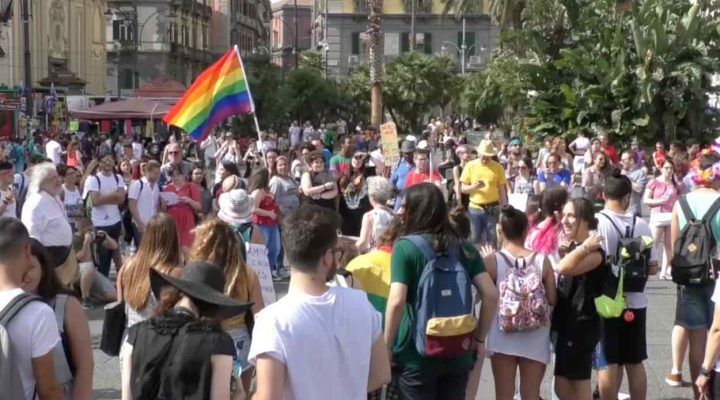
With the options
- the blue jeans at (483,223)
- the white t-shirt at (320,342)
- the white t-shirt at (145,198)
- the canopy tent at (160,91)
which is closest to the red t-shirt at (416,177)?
the blue jeans at (483,223)

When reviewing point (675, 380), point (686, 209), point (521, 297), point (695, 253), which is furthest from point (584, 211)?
point (675, 380)

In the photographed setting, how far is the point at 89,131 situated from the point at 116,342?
145ft

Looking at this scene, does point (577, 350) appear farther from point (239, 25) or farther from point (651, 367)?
point (239, 25)

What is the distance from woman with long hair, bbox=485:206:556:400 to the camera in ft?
19.8

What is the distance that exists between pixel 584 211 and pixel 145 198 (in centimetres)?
674

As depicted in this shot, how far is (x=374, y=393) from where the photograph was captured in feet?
18.3

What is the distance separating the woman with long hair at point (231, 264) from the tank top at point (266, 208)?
22.3 feet

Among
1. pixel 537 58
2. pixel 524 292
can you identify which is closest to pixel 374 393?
pixel 524 292

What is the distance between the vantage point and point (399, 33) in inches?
3063

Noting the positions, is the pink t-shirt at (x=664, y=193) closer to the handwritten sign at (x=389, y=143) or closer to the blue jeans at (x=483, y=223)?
the blue jeans at (x=483, y=223)

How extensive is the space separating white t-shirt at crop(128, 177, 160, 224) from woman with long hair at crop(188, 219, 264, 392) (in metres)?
6.76

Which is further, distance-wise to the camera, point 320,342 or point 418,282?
point 418,282

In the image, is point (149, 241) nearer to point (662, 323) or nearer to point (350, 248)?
point (350, 248)

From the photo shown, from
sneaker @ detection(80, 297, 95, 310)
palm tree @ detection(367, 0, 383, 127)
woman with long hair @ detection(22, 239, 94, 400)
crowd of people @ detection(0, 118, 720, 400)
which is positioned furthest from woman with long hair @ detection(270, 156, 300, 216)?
palm tree @ detection(367, 0, 383, 127)
